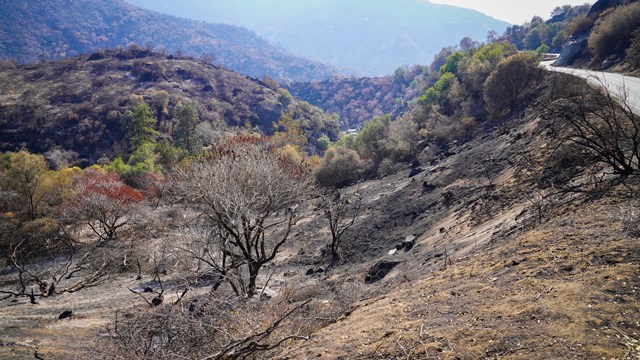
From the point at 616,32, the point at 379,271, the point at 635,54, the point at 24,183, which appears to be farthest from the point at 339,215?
the point at 616,32

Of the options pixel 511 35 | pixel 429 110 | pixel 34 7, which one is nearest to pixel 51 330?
pixel 429 110

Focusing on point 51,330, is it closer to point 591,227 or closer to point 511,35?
point 591,227

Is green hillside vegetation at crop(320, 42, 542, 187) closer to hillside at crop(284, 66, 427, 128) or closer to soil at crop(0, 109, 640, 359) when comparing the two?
soil at crop(0, 109, 640, 359)

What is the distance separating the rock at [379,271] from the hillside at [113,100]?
1846 inches

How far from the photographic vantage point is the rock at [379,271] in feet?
37.4

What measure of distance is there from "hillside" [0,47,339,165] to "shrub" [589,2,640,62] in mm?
46889

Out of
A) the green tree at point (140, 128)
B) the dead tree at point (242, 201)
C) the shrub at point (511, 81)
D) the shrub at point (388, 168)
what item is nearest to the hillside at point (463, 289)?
the dead tree at point (242, 201)

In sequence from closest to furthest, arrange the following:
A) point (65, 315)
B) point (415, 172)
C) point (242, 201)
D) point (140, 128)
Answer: point (242, 201) → point (65, 315) → point (415, 172) → point (140, 128)

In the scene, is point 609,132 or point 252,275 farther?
point 252,275

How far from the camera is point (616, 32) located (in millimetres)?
23188

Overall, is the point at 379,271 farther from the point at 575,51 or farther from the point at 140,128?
the point at 140,128

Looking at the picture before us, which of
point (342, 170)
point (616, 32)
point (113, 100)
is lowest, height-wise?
point (342, 170)

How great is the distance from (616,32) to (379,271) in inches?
986

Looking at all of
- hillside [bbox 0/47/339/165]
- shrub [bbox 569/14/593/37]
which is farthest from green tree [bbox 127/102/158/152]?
shrub [bbox 569/14/593/37]
